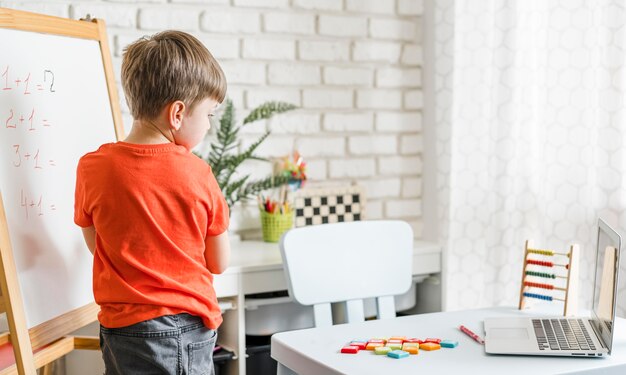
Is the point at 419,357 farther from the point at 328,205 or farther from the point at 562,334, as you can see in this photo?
the point at 328,205

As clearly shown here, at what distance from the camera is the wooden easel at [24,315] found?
1600mm

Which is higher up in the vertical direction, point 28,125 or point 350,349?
point 28,125

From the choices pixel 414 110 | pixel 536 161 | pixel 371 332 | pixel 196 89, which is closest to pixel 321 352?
pixel 371 332

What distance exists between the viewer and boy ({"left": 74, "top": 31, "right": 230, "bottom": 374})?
1.63 m

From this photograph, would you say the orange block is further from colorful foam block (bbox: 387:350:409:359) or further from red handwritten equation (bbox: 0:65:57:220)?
red handwritten equation (bbox: 0:65:57:220)

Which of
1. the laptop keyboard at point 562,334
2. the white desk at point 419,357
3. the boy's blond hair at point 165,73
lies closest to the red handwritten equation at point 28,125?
the boy's blond hair at point 165,73

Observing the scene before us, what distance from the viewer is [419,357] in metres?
1.57

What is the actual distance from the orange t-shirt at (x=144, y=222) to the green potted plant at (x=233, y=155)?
0.89 metres

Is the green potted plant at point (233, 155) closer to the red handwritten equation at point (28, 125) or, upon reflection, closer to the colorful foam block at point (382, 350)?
the red handwritten equation at point (28, 125)

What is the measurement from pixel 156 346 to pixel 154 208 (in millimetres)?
283

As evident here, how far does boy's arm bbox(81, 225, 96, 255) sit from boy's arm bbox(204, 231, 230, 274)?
0.80 ft

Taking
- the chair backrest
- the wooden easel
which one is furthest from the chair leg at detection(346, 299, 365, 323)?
the wooden easel

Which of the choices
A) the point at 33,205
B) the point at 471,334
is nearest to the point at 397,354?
the point at 471,334

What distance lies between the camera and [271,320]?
2.44 meters
